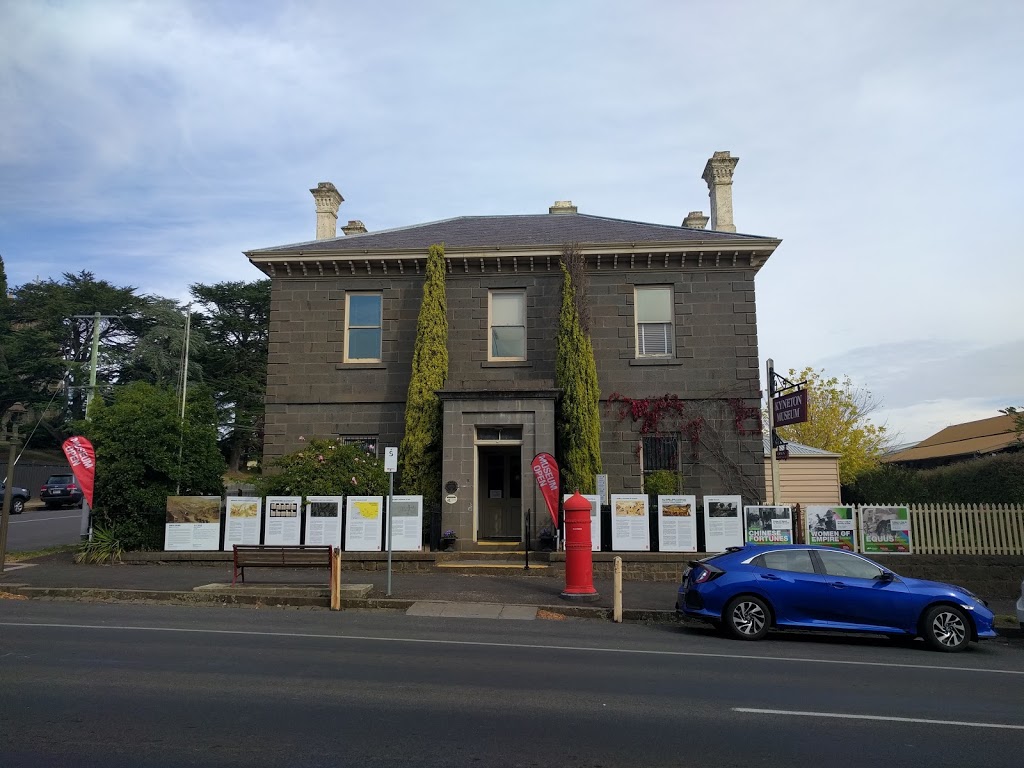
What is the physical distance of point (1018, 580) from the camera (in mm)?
15352

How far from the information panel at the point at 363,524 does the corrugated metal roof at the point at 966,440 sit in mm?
30487

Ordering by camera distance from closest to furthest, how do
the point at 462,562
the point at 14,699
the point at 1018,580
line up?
the point at 14,699, the point at 1018,580, the point at 462,562

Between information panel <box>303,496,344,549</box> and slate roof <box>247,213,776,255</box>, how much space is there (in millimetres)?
7088

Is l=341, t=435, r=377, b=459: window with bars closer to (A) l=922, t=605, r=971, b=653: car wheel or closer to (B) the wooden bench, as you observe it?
(B) the wooden bench

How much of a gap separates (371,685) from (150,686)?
2019 mm

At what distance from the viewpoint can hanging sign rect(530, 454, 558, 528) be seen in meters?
17.3

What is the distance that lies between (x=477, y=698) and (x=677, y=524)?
1037cm

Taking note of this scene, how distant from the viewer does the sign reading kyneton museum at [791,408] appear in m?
15.3

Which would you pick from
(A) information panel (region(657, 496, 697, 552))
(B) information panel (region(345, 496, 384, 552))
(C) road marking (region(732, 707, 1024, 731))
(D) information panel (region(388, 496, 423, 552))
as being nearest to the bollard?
(A) information panel (region(657, 496, 697, 552))

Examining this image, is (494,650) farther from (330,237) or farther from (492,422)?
(330,237)

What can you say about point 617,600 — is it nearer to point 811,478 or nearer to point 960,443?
point 811,478

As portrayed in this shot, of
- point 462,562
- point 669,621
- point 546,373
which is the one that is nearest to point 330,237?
point 546,373

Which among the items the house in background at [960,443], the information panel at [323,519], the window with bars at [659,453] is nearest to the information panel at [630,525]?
the window with bars at [659,453]

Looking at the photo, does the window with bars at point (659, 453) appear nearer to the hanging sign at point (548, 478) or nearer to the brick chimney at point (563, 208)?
the hanging sign at point (548, 478)
